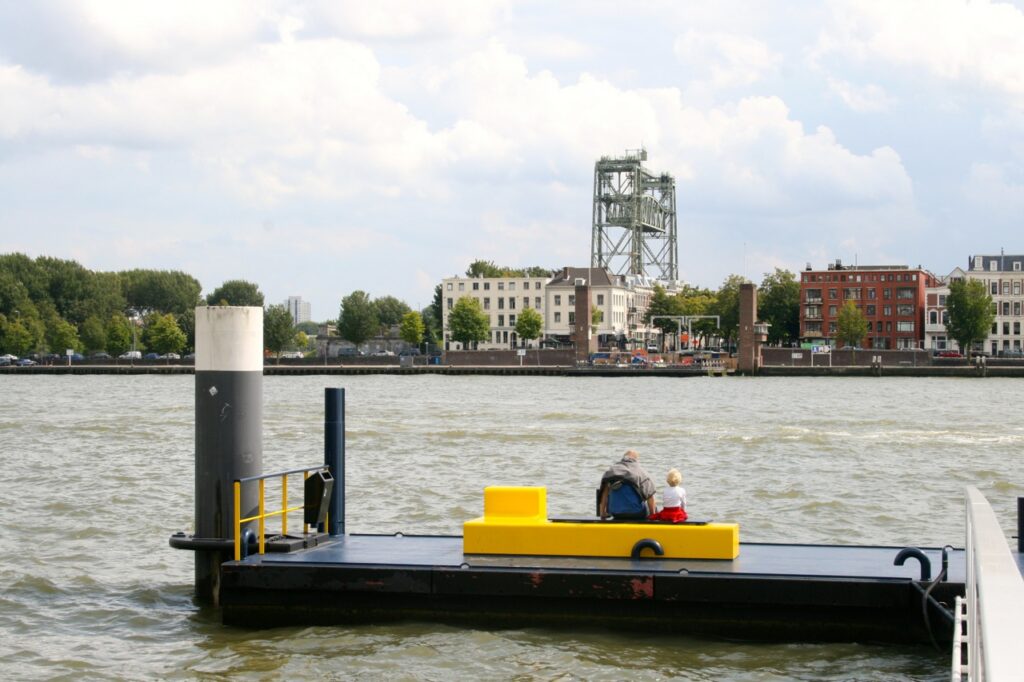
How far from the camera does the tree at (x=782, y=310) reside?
18388cm

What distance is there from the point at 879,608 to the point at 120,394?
9528 centimetres

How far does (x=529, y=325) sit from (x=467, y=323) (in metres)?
9.14

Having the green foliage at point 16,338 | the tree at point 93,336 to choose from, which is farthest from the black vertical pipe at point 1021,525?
the tree at point 93,336

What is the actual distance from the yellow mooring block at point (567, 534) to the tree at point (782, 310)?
17160 centimetres

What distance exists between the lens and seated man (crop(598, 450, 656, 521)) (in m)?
15.5

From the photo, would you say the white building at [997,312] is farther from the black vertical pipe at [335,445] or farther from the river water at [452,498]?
the black vertical pipe at [335,445]

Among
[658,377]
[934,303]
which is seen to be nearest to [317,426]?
[658,377]

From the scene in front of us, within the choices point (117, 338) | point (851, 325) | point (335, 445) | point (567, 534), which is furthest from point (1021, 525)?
point (117, 338)

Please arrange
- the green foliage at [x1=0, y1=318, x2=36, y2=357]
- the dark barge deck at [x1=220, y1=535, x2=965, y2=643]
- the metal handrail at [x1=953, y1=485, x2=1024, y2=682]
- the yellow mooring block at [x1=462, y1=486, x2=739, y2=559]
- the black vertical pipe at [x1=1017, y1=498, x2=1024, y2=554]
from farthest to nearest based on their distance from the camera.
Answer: the green foliage at [x1=0, y1=318, x2=36, y2=357], the black vertical pipe at [x1=1017, y1=498, x2=1024, y2=554], the yellow mooring block at [x1=462, y1=486, x2=739, y2=559], the dark barge deck at [x1=220, y1=535, x2=965, y2=643], the metal handrail at [x1=953, y1=485, x2=1024, y2=682]

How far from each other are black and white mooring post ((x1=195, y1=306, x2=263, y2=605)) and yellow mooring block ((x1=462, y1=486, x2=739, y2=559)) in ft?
9.73

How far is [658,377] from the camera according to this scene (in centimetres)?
14850

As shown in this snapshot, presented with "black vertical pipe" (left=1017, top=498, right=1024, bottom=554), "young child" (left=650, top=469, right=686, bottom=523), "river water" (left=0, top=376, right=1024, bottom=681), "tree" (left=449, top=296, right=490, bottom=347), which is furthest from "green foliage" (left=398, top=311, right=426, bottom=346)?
"black vertical pipe" (left=1017, top=498, right=1024, bottom=554)

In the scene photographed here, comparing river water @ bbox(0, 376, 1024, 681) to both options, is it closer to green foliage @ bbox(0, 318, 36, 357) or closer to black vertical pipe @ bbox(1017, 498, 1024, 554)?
black vertical pipe @ bbox(1017, 498, 1024, 554)

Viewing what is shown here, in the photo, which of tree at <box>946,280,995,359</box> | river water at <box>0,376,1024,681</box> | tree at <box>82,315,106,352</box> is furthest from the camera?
tree at <box>82,315,106,352</box>
